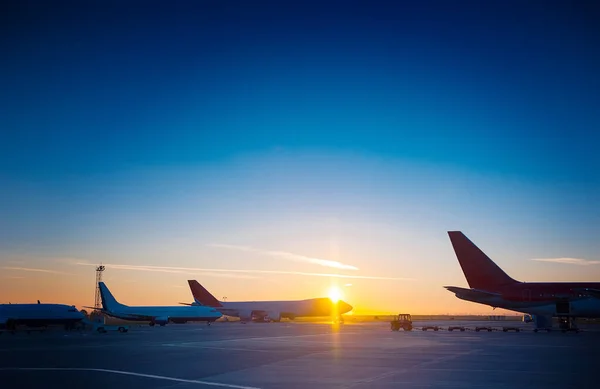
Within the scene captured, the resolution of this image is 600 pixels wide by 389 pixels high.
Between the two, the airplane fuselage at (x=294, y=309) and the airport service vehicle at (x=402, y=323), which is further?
the airplane fuselage at (x=294, y=309)

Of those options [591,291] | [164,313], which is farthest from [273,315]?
[591,291]

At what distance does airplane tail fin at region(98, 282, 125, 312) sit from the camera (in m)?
104

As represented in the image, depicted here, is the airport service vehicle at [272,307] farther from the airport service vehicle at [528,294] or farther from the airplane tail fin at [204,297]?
the airport service vehicle at [528,294]

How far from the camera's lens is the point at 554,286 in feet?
173

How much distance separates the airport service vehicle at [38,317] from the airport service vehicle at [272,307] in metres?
39.3

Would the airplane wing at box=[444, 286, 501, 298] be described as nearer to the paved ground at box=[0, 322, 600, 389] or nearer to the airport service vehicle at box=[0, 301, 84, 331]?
the paved ground at box=[0, 322, 600, 389]

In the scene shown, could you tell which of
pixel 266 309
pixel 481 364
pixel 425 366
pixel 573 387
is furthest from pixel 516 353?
pixel 266 309

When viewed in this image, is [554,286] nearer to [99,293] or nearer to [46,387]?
[46,387]

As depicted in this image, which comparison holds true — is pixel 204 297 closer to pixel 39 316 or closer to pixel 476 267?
pixel 39 316

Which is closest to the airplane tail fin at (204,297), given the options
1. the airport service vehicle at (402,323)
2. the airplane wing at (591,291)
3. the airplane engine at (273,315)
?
the airplane engine at (273,315)

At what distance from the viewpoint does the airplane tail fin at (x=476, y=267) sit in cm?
5488

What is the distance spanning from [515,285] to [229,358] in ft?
128

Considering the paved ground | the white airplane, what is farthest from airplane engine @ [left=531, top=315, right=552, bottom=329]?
the white airplane

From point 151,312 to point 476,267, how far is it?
70182 mm
